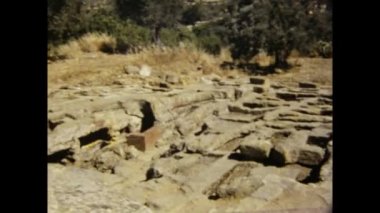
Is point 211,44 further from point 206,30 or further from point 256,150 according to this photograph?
point 256,150

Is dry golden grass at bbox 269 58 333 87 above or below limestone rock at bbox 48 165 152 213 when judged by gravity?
above

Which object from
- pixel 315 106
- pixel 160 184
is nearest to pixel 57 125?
pixel 160 184

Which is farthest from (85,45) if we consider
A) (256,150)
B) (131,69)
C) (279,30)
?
(256,150)

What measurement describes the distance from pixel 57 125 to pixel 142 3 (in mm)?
8357

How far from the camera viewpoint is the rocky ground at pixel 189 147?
4738 millimetres

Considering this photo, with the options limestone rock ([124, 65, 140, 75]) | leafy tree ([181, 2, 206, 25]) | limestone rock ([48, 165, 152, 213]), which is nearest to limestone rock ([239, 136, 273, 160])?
limestone rock ([48, 165, 152, 213])

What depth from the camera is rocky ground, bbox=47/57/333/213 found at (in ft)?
15.5

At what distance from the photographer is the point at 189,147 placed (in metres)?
6.57

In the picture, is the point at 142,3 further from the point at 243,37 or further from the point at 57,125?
the point at 57,125

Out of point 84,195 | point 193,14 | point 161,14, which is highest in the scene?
point 193,14

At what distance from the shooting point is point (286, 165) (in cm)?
594

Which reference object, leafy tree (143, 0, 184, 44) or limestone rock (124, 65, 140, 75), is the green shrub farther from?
limestone rock (124, 65, 140, 75)
